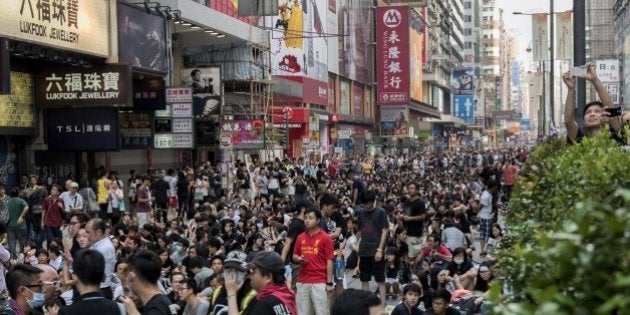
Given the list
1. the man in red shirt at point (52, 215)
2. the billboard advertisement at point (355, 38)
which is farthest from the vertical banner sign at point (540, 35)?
the billboard advertisement at point (355, 38)

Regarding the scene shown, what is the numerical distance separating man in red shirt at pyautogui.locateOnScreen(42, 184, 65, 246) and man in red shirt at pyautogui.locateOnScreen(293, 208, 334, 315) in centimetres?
963

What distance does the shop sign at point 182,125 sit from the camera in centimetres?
3014

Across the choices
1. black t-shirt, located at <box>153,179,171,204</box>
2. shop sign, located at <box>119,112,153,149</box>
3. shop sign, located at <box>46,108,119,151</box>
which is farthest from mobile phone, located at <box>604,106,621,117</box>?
shop sign, located at <box>119,112,153,149</box>

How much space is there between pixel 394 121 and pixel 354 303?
77.2 metres

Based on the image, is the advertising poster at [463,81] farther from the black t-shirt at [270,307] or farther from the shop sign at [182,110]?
the black t-shirt at [270,307]

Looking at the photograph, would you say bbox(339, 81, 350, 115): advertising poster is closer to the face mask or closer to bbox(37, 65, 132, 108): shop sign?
bbox(37, 65, 132, 108): shop sign

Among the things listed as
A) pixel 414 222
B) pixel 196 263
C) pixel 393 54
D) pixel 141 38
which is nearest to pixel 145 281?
pixel 196 263

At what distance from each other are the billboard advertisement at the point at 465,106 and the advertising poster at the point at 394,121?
1575 inches

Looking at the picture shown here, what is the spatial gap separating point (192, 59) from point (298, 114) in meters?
14.4

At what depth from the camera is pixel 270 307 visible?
644cm

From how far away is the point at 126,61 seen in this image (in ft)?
88.4

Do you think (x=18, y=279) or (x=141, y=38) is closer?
(x=18, y=279)

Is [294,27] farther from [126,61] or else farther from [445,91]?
[445,91]

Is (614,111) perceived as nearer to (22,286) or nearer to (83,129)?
(22,286)
